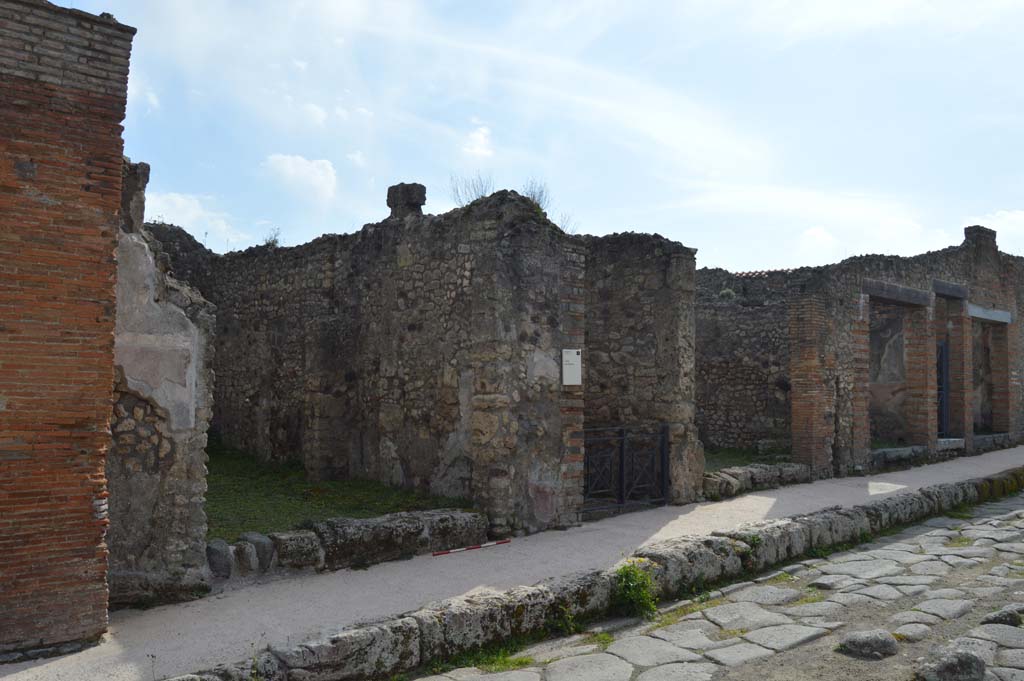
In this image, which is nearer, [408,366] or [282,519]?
[282,519]

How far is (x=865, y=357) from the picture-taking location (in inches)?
561

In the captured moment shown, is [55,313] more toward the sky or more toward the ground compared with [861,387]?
more toward the sky

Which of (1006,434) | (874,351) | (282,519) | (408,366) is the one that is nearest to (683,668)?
(282,519)

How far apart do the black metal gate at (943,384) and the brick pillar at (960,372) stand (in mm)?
82

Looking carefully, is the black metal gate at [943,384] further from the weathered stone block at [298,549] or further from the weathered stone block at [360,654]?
the weathered stone block at [360,654]

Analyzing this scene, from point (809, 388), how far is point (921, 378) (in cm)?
502

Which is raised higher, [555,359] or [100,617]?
[555,359]

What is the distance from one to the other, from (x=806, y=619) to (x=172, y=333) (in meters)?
5.29

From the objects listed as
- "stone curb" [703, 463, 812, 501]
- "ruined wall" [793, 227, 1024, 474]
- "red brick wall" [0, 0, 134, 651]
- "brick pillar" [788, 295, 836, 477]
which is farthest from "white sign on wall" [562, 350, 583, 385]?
"ruined wall" [793, 227, 1024, 474]

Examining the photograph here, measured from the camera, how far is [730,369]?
15.5 metres

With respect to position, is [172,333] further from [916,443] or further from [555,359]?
[916,443]

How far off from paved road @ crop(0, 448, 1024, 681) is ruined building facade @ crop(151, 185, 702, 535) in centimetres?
82

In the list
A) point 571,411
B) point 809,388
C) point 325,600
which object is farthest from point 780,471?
point 325,600

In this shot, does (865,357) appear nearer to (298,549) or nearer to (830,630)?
(830,630)
